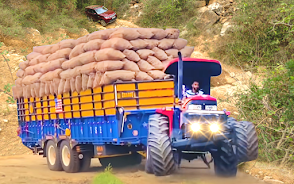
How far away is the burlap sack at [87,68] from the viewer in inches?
372

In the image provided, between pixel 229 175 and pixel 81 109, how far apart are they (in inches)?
162

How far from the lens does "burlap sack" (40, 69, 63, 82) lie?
36.1 ft

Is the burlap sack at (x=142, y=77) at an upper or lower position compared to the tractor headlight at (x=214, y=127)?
upper

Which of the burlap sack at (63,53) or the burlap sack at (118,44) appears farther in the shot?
the burlap sack at (63,53)

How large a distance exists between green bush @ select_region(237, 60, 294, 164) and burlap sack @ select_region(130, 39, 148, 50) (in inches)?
122

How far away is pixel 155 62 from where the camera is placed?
31.2 ft

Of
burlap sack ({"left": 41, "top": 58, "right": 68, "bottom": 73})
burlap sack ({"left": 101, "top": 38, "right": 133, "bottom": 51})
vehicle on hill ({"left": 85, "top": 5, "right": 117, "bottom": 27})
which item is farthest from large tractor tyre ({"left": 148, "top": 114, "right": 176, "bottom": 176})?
vehicle on hill ({"left": 85, "top": 5, "right": 117, "bottom": 27})

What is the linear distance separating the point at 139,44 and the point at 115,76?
119 cm

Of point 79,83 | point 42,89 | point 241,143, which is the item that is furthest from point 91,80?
point 241,143

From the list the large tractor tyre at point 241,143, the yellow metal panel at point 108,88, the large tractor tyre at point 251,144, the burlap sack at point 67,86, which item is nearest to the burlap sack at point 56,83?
the burlap sack at point 67,86

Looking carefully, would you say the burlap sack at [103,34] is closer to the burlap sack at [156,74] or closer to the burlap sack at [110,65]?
the burlap sack at [110,65]

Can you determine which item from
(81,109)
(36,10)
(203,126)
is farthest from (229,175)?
(36,10)

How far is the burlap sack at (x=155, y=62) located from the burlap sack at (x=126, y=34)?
2.02 feet

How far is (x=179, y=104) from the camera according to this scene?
7.97m
